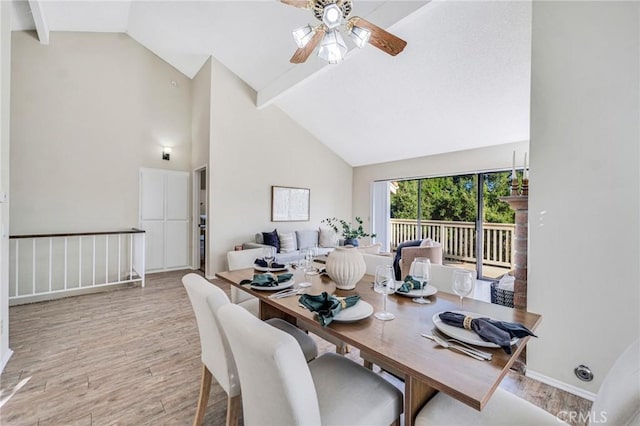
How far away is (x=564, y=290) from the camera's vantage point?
1.83 meters

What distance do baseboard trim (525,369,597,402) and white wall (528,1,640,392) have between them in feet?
0.09

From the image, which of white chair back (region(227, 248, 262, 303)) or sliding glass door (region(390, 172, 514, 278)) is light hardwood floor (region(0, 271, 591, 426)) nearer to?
white chair back (region(227, 248, 262, 303))

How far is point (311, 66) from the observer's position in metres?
3.99

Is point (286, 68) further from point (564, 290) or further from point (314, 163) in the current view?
point (564, 290)

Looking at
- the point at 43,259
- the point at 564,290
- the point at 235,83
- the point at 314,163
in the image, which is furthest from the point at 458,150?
the point at 43,259

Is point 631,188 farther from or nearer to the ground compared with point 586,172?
nearer to the ground

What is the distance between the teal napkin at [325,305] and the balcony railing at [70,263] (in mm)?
3809

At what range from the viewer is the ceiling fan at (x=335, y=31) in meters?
1.83

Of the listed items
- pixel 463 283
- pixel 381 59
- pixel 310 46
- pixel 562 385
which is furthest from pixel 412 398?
pixel 381 59

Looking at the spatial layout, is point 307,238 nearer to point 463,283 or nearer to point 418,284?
point 418,284

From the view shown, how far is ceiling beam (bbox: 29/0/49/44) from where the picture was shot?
324 cm

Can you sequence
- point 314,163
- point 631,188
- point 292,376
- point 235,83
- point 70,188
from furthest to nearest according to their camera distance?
point 314,163, point 235,83, point 70,188, point 631,188, point 292,376

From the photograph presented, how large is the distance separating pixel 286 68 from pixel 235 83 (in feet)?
3.76

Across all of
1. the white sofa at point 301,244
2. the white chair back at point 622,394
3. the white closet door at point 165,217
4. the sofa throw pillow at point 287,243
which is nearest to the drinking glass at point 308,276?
the white chair back at point 622,394
